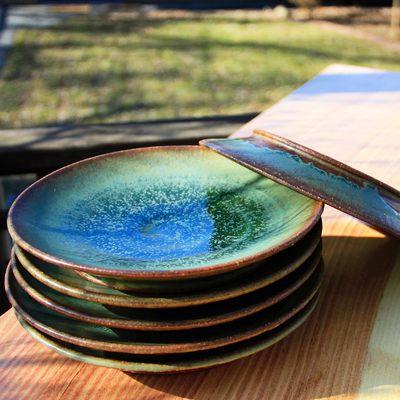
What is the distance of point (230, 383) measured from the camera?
89 centimetres

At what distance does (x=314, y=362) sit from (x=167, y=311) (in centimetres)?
22

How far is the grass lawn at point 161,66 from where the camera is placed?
17.8ft

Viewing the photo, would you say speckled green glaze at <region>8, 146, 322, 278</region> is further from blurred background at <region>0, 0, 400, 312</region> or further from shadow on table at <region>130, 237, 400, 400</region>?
blurred background at <region>0, 0, 400, 312</region>

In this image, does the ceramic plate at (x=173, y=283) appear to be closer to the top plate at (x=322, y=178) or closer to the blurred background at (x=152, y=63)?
the top plate at (x=322, y=178)

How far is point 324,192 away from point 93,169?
46cm

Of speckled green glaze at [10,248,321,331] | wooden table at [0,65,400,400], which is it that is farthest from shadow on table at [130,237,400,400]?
speckled green glaze at [10,248,321,331]

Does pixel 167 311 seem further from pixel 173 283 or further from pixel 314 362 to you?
pixel 314 362

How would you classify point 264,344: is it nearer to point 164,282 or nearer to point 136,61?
point 164,282

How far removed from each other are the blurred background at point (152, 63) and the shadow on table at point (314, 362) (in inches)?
43.2

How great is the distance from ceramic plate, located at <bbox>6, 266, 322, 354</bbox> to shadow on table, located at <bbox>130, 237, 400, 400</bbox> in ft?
0.29

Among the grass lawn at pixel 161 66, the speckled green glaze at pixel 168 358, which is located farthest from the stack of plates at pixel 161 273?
Answer: the grass lawn at pixel 161 66

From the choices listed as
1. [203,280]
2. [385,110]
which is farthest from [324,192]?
[385,110]

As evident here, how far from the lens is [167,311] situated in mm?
839

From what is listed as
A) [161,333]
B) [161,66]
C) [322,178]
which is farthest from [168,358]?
[161,66]
